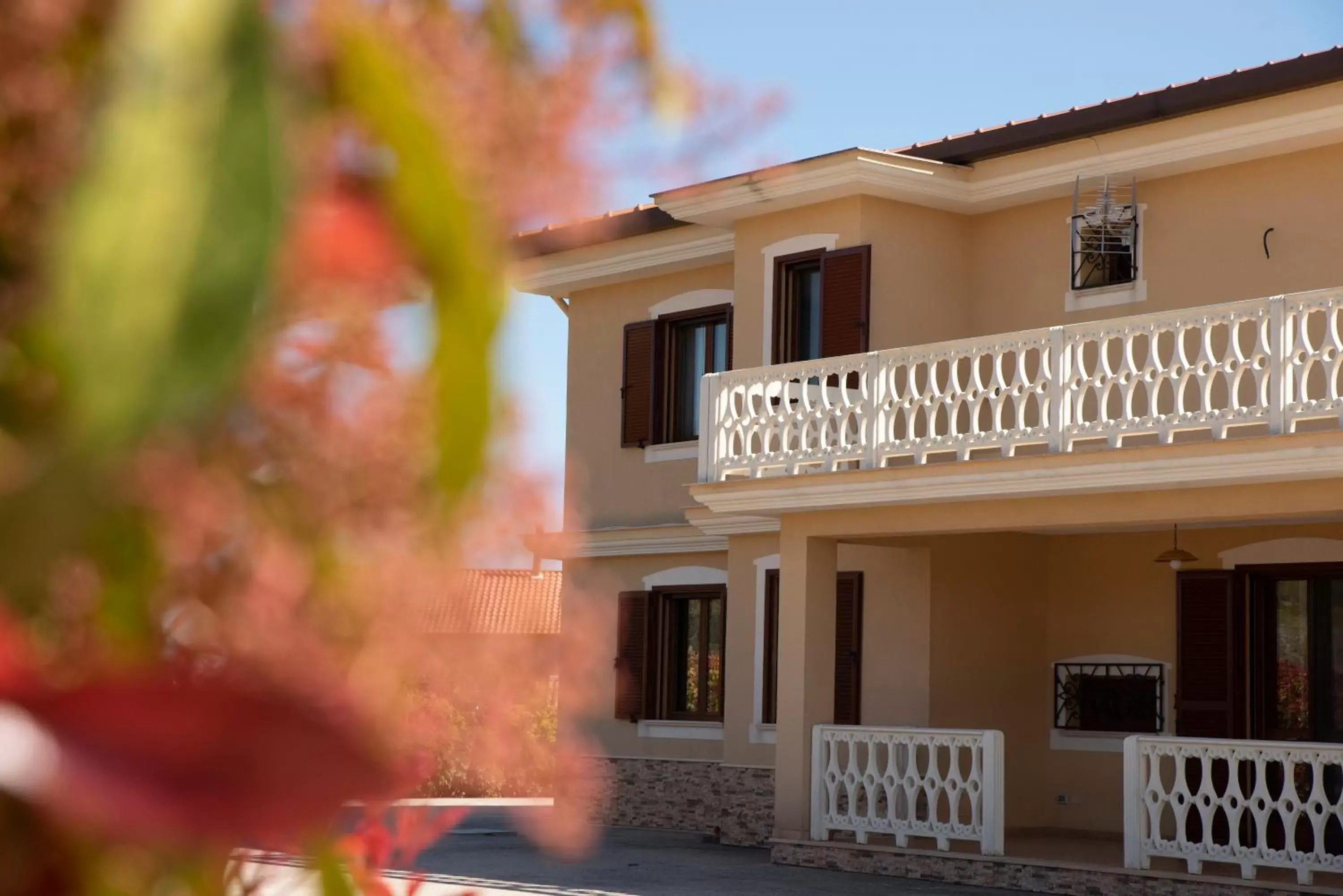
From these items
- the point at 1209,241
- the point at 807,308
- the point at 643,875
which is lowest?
A: the point at 643,875

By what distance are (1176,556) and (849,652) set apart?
3.75m

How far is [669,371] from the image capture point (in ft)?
71.6

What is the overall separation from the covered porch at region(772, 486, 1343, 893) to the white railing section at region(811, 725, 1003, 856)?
3cm

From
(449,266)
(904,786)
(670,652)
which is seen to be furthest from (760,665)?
(449,266)

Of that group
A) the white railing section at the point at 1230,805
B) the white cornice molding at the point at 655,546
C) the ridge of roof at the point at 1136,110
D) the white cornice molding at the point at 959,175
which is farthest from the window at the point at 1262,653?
the white cornice molding at the point at 655,546

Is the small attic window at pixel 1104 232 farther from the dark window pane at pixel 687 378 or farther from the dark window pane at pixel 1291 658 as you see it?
the dark window pane at pixel 687 378

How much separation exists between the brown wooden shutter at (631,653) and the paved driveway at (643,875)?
2.19 meters

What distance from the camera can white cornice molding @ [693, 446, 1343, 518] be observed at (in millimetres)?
13109

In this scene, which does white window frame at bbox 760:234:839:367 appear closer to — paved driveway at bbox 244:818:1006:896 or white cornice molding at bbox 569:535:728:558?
white cornice molding at bbox 569:535:728:558

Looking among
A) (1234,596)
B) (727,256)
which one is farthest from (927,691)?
(727,256)

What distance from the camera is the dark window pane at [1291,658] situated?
1642cm

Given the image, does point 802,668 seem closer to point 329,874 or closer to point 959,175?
point 959,175

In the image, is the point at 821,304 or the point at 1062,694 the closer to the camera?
the point at 1062,694

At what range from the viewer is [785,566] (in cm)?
1722
